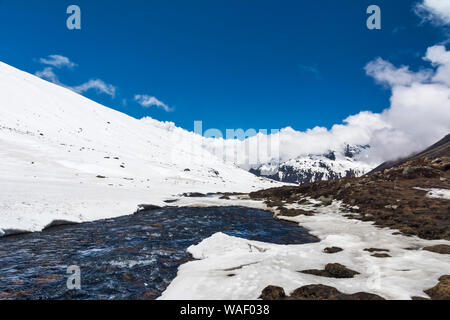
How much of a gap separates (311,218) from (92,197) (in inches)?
1028

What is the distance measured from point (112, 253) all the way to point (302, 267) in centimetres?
1086

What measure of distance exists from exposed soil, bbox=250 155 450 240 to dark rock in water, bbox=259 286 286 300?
1445 cm

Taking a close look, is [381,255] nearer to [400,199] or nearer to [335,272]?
[335,272]

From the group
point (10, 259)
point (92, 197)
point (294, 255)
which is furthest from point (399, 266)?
point (92, 197)

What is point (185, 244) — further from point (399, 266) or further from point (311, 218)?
point (311, 218)

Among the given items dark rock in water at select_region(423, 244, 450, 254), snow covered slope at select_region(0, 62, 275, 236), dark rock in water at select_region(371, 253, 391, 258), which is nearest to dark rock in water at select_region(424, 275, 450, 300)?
dark rock in water at select_region(371, 253, 391, 258)

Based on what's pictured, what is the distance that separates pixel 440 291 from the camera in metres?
9.10

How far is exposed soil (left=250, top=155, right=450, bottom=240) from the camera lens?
2092 cm

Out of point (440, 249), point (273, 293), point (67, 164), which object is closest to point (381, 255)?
point (440, 249)

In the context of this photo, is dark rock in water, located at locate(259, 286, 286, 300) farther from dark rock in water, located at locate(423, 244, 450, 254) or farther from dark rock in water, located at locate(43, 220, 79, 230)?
dark rock in water, located at locate(43, 220, 79, 230)

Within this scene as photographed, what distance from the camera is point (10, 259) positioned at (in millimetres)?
13984

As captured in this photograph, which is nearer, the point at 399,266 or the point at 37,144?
the point at 399,266

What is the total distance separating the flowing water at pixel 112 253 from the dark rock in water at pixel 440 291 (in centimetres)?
1015
